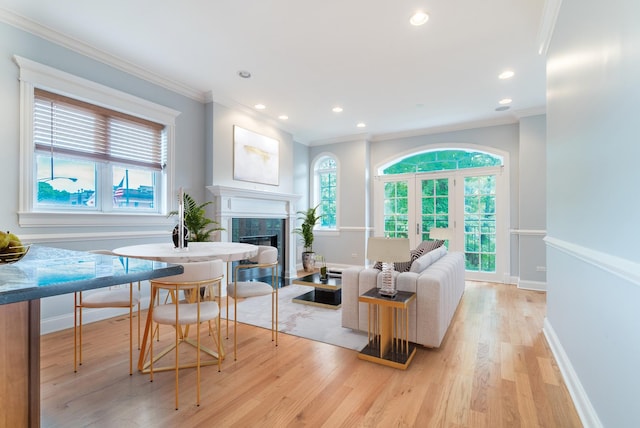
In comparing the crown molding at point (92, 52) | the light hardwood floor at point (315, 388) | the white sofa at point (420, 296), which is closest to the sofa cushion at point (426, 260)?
the white sofa at point (420, 296)

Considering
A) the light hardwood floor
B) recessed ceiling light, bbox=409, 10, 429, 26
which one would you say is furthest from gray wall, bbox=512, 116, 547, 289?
recessed ceiling light, bbox=409, 10, 429, 26

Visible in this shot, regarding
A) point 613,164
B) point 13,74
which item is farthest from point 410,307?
point 13,74

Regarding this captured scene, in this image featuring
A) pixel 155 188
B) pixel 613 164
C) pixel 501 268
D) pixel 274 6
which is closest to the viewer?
pixel 613 164

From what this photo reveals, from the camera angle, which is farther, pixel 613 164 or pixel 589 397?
pixel 589 397

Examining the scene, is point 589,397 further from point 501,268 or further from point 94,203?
point 94,203

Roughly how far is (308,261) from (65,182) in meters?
4.20

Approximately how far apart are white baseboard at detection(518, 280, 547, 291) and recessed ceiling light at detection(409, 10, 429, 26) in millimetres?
4349

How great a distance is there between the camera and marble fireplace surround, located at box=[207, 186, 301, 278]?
4402 millimetres

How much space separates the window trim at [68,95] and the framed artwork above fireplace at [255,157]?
1.17 m

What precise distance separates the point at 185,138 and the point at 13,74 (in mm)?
1752

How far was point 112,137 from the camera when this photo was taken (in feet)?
11.3

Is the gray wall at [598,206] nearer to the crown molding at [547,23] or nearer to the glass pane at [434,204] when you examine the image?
the crown molding at [547,23]

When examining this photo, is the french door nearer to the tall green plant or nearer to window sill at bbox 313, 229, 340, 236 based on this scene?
window sill at bbox 313, 229, 340, 236

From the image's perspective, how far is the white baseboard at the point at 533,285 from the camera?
4.79m
